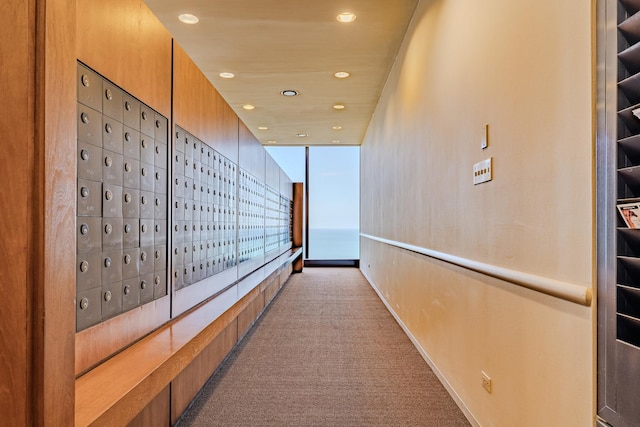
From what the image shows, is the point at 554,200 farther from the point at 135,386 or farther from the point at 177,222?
the point at 177,222

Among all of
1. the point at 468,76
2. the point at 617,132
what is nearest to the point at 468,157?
the point at 468,76

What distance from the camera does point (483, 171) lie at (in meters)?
1.94

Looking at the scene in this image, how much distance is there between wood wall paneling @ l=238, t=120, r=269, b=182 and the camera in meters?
3.91

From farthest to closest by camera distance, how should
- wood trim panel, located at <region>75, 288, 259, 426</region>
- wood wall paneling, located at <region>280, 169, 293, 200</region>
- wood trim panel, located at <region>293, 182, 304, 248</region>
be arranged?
wood trim panel, located at <region>293, 182, 304, 248</region>, wood wall paneling, located at <region>280, 169, 293, 200</region>, wood trim panel, located at <region>75, 288, 259, 426</region>

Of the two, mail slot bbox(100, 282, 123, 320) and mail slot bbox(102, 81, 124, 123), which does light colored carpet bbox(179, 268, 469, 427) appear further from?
mail slot bbox(102, 81, 124, 123)

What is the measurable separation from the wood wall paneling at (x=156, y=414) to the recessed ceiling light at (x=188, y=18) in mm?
3140

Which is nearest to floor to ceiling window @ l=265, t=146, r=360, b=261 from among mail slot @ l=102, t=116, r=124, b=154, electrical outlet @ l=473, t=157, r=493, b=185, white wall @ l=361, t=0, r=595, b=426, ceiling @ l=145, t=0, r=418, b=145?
ceiling @ l=145, t=0, r=418, b=145

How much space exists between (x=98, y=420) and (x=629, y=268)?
152cm

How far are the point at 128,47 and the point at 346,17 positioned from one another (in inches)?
93.9

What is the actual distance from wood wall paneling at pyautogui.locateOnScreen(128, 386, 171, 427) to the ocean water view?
8172mm

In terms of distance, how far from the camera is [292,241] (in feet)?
31.7

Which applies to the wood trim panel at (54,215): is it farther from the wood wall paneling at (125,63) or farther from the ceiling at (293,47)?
the ceiling at (293,47)

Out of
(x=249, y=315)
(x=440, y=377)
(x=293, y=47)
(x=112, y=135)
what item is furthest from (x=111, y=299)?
(x=293, y=47)

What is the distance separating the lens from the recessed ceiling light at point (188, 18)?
11.6 feet
